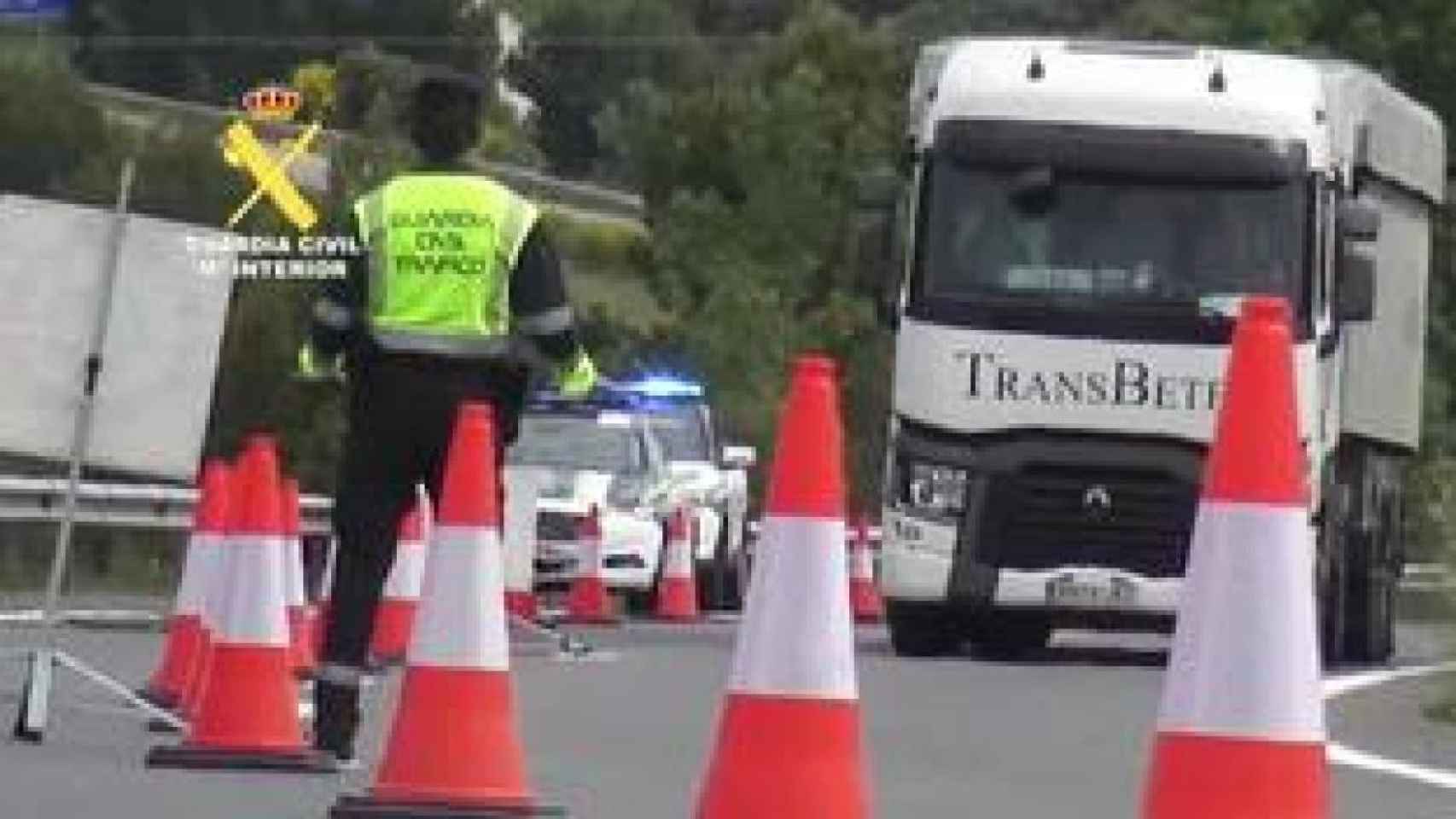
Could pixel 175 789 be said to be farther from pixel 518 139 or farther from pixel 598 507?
pixel 518 139

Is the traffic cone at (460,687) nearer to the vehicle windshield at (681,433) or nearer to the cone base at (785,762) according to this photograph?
the cone base at (785,762)

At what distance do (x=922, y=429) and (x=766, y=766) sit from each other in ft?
46.7

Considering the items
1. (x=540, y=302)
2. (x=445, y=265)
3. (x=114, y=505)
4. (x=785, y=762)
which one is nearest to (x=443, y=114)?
(x=445, y=265)

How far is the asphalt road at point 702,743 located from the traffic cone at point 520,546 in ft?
1.77

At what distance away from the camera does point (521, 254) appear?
38.8 feet

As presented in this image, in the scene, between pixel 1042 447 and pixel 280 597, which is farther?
pixel 1042 447

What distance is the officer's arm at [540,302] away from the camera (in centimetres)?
1180

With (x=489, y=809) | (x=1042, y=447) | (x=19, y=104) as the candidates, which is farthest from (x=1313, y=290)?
(x=19, y=104)

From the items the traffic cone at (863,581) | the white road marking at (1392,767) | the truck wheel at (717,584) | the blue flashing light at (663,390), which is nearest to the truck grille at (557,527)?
the truck wheel at (717,584)

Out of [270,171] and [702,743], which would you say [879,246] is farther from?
[270,171]

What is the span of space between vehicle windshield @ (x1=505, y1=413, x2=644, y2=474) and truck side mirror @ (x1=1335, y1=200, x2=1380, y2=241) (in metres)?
9.96

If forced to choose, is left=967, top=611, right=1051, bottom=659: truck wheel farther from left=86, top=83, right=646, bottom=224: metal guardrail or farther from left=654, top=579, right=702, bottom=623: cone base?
left=86, top=83, right=646, bottom=224: metal guardrail

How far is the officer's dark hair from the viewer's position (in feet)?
39.2

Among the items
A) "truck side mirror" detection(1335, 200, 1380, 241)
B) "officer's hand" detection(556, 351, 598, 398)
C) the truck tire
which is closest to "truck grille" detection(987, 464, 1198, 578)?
"truck side mirror" detection(1335, 200, 1380, 241)
